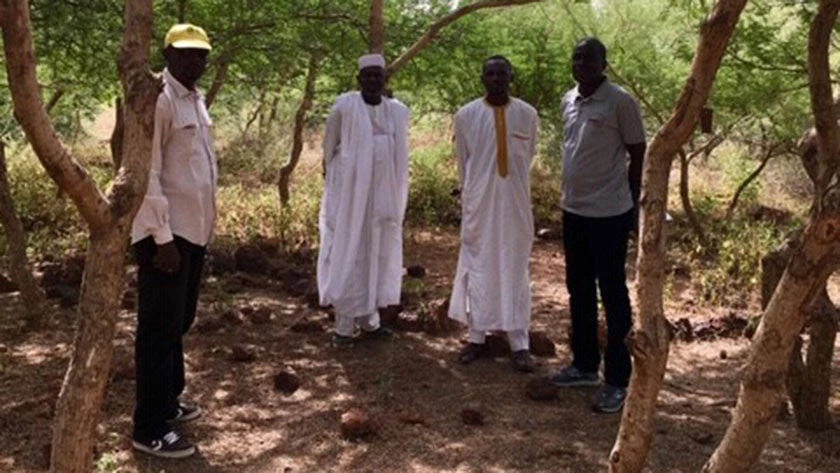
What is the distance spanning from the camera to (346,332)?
544cm

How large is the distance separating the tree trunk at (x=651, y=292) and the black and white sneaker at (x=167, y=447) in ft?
6.33

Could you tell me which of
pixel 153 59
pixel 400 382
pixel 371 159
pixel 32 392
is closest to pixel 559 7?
pixel 153 59

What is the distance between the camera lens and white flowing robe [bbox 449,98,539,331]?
4938 mm

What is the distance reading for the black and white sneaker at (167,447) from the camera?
12.3ft

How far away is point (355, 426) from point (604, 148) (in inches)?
71.5

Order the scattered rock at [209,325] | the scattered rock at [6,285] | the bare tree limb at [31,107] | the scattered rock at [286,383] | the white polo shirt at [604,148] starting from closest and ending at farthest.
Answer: the bare tree limb at [31,107] → the white polo shirt at [604,148] → the scattered rock at [286,383] → the scattered rock at [209,325] → the scattered rock at [6,285]

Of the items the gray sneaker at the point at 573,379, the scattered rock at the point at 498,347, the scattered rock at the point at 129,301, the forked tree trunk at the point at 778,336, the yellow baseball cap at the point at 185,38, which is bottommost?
the gray sneaker at the point at 573,379

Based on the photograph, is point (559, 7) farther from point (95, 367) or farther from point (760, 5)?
point (95, 367)

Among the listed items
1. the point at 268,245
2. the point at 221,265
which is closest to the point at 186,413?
the point at 221,265

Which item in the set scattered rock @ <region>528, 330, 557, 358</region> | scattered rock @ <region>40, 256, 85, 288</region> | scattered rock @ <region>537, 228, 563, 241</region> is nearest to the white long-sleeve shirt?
scattered rock @ <region>528, 330, 557, 358</region>

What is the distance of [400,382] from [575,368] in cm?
95

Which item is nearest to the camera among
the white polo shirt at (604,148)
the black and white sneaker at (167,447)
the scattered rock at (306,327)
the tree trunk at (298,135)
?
the black and white sneaker at (167,447)

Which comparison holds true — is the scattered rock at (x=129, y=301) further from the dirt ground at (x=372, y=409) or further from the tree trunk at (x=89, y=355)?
the tree trunk at (x=89, y=355)

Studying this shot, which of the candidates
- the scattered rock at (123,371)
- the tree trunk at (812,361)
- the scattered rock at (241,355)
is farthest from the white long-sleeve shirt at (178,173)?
the tree trunk at (812,361)
